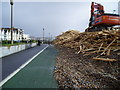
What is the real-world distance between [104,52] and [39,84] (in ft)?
8.35

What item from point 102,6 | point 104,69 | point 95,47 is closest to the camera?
point 104,69

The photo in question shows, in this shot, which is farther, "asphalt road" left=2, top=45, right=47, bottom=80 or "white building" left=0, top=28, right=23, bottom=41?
"white building" left=0, top=28, right=23, bottom=41

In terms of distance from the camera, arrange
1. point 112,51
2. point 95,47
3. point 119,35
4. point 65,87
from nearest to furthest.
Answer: point 65,87 < point 112,51 < point 119,35 < point 95,47

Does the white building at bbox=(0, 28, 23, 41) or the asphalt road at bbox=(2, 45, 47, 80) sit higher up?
the white building at bbox=(0, 28, 23, 41)

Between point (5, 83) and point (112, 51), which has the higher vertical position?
point (112, 51)

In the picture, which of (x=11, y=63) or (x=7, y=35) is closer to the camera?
(x=11, y=63)

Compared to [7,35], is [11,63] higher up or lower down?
lower down

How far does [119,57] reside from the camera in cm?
225

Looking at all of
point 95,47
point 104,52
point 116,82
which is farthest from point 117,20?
point 116,82

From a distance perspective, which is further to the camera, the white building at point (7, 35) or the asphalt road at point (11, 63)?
the white building at point (7, 35)

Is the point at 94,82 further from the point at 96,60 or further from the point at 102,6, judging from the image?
the point at 102,6

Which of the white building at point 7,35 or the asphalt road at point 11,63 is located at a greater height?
the white building at point 7,35

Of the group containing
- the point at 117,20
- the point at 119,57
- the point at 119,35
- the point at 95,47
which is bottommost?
the point at 119,57

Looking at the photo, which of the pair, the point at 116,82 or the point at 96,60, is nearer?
the point at 116,82
